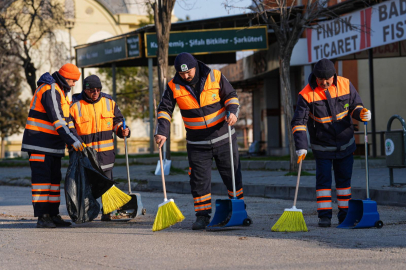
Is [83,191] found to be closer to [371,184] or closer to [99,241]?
[99,241]

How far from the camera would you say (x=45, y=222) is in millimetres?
7746

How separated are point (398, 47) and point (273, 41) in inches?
292

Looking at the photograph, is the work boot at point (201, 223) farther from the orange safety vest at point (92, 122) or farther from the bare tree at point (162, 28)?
the bare tree at point (162, 28)

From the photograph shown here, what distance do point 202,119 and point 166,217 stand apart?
1.14m

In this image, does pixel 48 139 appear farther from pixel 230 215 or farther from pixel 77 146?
pixel 230 215

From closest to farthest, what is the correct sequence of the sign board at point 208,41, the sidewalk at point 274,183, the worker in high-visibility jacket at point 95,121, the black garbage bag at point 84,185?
1. the black garbage bag at point 84,185
2. the worker in high-visibility jacket at point 95,121
3. the sidewalk at point 274,183
4. the sign board at point 208,41

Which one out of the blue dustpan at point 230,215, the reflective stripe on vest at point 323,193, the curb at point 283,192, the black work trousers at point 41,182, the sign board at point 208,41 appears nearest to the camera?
the blue dustpan at point 230,215

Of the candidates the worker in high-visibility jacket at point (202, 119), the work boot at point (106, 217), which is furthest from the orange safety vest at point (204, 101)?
the work boot at point (106, 217)

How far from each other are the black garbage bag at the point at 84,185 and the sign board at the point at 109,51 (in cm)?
1611

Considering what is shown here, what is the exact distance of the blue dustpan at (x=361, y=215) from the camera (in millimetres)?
6805

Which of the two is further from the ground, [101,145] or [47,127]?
[47,127]

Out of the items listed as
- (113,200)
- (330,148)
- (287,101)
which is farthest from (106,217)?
(287,101)

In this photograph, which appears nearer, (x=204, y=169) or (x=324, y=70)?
(x=324, y=70)

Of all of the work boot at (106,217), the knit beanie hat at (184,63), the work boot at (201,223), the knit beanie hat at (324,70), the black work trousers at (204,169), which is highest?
the knit beanie hat at (184,63)
